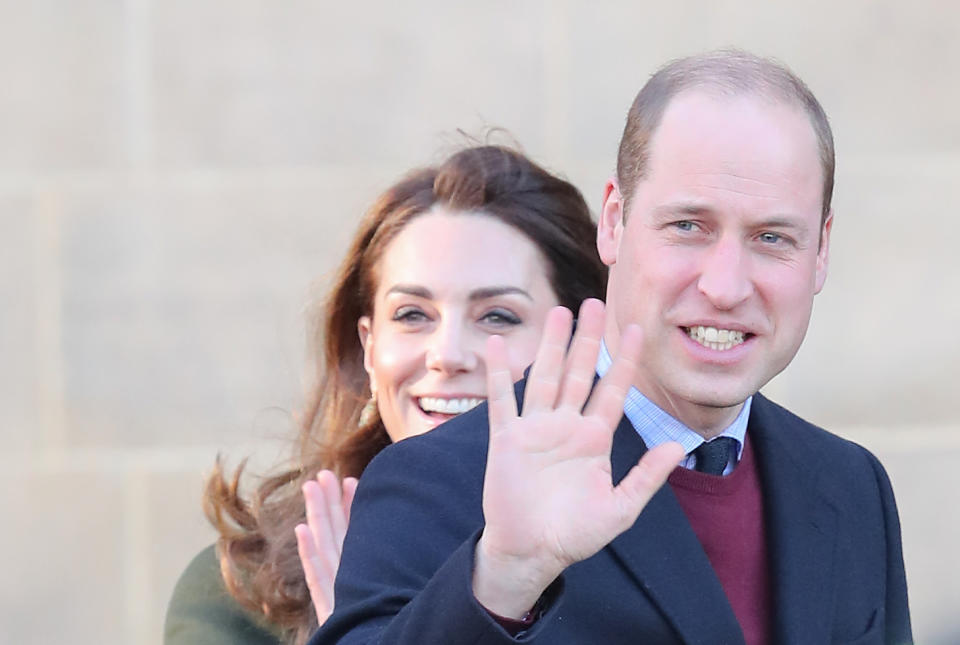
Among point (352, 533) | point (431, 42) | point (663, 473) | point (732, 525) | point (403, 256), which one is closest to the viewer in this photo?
point (663, 473)

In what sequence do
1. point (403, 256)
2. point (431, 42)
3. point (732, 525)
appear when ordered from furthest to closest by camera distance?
point (431, 42), point (403, 256), point (732, 525)

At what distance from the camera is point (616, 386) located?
1703 mm

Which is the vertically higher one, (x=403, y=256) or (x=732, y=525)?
(x=403, y=256)

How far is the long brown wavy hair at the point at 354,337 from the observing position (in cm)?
303

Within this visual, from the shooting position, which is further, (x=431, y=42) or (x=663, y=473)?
(x=431, y=42)

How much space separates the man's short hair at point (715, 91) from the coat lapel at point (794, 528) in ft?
1.14

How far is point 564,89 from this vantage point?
3.75m

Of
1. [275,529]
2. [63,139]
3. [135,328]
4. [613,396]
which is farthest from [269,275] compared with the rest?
[613,396]

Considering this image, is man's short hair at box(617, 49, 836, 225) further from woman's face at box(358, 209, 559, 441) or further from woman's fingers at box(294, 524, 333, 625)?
woman's fingers at box(294, 524, 333, 625)

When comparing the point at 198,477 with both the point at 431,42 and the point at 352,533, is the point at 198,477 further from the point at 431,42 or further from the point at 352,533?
the point at 352,533

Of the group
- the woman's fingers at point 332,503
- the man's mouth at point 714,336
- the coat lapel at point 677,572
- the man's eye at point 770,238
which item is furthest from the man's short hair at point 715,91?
the woman's fingers at point 332,503

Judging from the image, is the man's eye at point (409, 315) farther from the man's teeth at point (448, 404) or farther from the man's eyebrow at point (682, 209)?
the man's eyebrow at point (682, 209)

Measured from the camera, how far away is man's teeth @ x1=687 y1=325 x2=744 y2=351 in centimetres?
203

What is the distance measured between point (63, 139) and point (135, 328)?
0.50 m
